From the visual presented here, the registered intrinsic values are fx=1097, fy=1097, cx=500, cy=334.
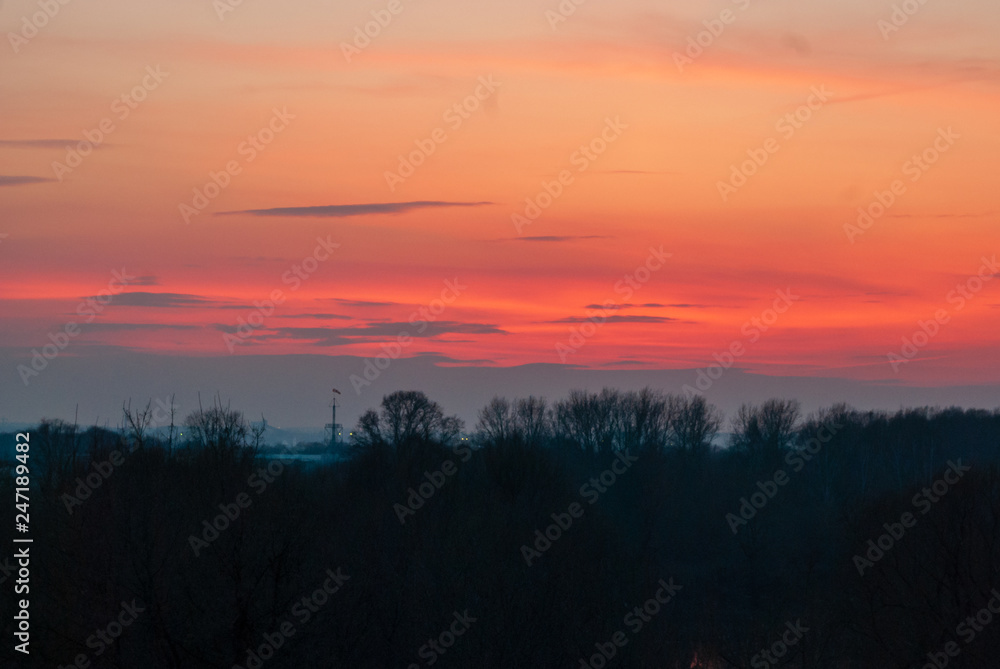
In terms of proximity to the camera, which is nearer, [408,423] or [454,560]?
[454,560]

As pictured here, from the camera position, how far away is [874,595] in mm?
40969

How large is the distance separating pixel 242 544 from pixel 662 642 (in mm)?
20934

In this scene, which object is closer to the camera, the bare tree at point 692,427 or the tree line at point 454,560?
the tree line at point 454,560

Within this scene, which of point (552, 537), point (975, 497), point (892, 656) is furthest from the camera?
point (552, 537)

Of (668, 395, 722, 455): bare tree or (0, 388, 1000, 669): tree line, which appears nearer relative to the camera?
(0, 388, 1000, 669): tree line

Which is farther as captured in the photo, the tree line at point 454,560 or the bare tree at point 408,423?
the bare tree at point 408,423

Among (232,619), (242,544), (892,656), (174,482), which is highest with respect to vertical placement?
(174,482)

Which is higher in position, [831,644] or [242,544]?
[242,544]

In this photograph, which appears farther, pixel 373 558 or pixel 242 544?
pixel 373 558

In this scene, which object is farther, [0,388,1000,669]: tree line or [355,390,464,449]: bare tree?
[355,390,464,449]: bare tree

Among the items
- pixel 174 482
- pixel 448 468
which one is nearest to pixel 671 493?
pixel 448 468

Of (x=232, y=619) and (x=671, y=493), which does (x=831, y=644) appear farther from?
(x=671, y=493)

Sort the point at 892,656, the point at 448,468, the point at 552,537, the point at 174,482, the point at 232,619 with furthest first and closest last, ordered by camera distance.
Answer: the point at 448,468 < the point at 552,537 < the point at 892,656 < the point at 174,482 < the point at 232,619

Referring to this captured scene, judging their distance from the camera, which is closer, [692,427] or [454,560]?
[454,560]
